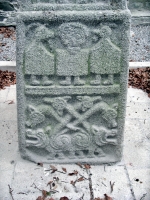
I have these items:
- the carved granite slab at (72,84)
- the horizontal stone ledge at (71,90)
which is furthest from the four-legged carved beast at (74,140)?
the horizontal stone ledge at (71,90)

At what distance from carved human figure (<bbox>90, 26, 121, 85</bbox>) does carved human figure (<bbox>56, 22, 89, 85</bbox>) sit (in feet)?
0.24

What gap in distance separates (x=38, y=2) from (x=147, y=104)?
7.99 feet

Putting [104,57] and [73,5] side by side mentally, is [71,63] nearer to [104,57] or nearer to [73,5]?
[104,57]

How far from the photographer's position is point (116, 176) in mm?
3256

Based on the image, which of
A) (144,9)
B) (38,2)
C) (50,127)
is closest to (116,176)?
(50,127)

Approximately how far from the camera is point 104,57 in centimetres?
299

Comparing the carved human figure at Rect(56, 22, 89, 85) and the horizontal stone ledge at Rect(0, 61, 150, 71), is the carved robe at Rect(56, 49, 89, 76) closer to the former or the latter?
the carved human figure at Rect(56, 22, 89, 85)

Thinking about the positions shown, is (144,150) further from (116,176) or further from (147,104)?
(147,104)

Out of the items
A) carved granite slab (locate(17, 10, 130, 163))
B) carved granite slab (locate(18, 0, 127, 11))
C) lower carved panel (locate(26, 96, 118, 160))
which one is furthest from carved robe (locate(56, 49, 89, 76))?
carved granite slab (locate(18, 0, 127, 11))

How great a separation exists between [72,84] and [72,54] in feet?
0.90

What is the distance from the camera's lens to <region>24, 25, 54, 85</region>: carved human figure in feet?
9.55

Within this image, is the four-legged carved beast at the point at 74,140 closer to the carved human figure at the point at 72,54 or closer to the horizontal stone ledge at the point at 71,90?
the horizontal stone ledge at the point at 71,90

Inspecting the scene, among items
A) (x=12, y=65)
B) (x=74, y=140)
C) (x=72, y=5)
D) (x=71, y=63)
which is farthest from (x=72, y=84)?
(x=12, y=65)

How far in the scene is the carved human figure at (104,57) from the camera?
2.92 metres
